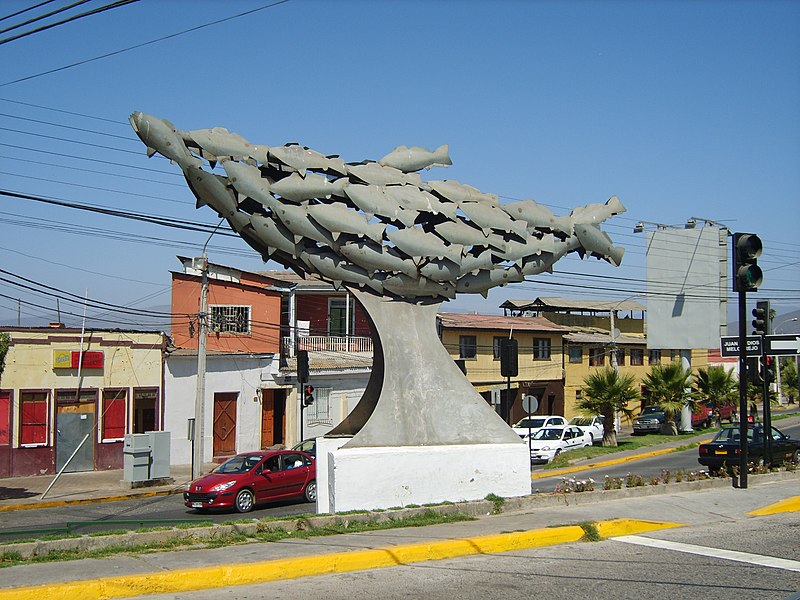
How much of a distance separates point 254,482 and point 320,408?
62.0 feet

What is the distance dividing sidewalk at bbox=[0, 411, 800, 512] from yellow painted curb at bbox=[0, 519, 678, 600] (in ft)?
56.3

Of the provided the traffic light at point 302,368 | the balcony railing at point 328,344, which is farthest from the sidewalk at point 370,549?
the balcony railing at point 328,344

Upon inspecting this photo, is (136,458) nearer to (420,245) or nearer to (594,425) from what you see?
(420,245)

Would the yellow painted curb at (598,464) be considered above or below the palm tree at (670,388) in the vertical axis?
below

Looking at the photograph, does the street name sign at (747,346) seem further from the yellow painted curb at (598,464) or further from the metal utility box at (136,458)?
the metal utility box at (136,458)

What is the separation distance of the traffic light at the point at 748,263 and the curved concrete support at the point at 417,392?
5888 mm

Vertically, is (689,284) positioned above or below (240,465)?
above

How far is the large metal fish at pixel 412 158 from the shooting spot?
16.3 meters

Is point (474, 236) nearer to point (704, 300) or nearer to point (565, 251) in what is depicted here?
point (565, 251)

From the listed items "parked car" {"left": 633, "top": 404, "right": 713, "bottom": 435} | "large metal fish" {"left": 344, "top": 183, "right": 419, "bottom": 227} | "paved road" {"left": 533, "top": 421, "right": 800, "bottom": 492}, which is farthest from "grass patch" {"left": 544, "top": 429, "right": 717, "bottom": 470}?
"large metal fish" {"left": 344, "top": 183, "right": 419, "bottom": 227}

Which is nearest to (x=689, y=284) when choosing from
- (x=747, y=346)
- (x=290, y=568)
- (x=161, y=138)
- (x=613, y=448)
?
(x=613, y=448)

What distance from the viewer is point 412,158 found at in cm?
1645

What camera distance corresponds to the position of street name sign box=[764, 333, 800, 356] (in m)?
20.0

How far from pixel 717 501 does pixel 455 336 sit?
100ft
